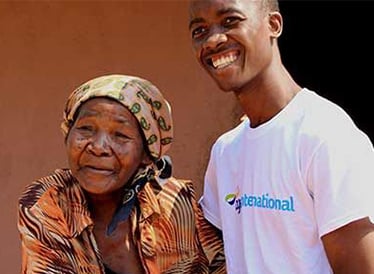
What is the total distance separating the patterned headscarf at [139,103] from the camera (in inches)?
91.9

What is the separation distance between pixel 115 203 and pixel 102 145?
7.9 inches

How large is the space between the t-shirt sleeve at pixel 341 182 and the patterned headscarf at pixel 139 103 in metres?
0.55

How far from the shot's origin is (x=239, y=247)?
7.27ft

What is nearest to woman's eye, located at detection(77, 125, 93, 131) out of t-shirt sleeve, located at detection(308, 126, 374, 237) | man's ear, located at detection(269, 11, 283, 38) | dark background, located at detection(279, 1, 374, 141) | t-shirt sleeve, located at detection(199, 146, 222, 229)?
t-shirt sleeve, located at detection(199, 146, 222, 229)

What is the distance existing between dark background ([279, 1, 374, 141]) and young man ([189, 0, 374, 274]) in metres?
3.20

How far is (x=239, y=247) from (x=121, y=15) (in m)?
2.40

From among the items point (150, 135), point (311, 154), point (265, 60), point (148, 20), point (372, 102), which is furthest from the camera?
point (372, 102)

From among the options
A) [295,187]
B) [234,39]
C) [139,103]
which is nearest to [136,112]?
[139,103]

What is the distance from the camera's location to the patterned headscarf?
233 centimetres

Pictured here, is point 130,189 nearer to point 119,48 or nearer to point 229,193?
point 229,193

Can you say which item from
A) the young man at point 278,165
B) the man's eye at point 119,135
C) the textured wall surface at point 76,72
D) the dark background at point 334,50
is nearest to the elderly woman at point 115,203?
the man's eye at point 119,135

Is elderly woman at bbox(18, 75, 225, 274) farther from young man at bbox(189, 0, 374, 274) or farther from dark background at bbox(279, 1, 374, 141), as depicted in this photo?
dark background at bbox(279, 1, 374, 141)

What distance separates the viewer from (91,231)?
237 centimetres

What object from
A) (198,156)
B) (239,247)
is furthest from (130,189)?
(198,156)
